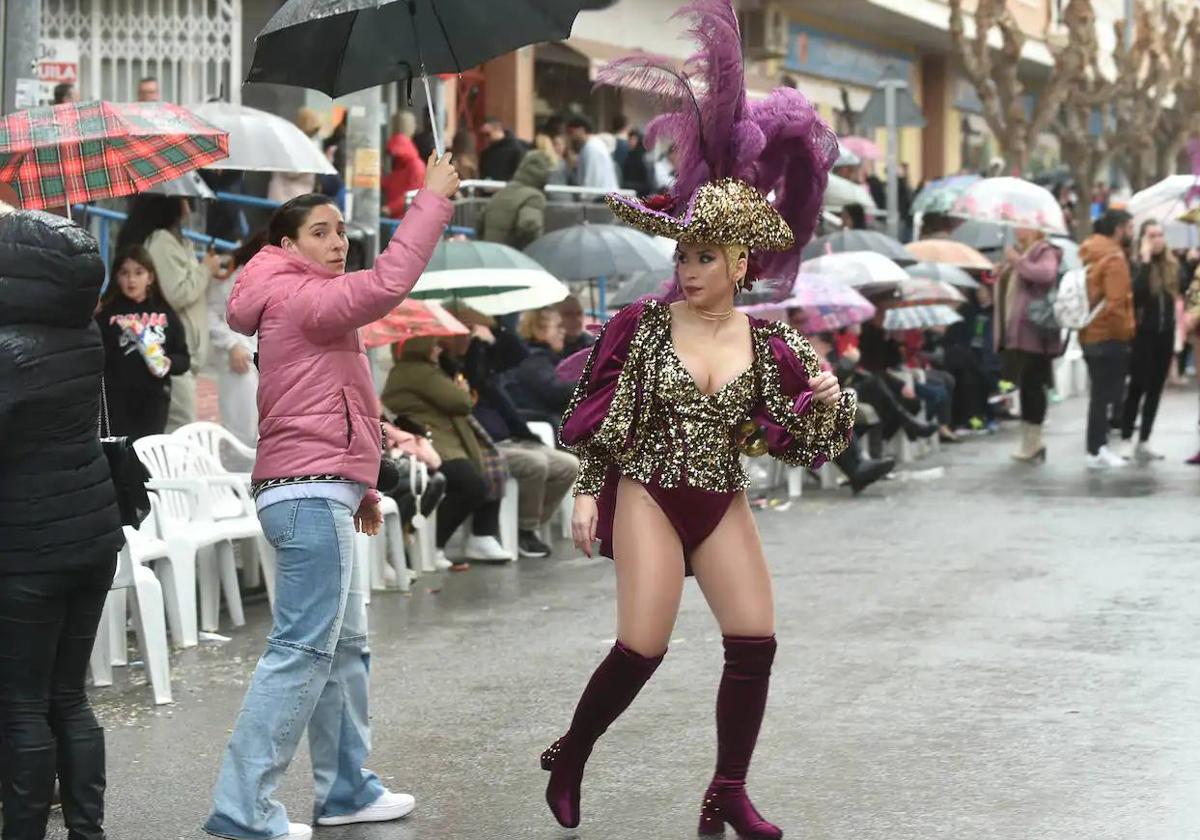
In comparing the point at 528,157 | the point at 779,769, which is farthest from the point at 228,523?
the point at 528,157

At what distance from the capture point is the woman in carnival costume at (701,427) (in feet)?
20.4

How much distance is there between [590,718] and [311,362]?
50.3 inches

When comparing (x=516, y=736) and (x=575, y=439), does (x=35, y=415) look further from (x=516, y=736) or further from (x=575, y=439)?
(x=516, y=736)

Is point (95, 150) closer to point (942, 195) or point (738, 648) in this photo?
point (738, 648)

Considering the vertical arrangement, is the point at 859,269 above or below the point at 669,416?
above

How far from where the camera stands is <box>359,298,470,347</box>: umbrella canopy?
11.7 metres

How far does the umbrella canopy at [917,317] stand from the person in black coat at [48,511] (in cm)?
1288

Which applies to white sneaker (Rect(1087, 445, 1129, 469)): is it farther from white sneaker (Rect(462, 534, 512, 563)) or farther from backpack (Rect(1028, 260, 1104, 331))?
white sneaker (Rect(462, 534, 512, 563))

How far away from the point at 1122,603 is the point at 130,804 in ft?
18.1

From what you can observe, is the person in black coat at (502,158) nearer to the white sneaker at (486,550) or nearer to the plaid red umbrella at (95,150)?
the white sneaker at (486,550)

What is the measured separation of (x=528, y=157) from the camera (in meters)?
17.9

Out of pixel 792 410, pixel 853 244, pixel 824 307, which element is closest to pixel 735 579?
pixel 792 410

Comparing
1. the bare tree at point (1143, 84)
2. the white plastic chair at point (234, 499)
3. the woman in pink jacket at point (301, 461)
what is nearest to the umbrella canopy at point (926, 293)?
the white plastic chair at point (234, 499)

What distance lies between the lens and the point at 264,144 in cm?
1254
